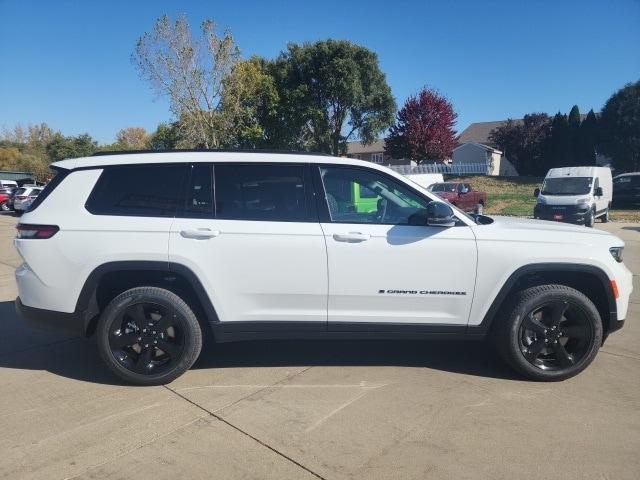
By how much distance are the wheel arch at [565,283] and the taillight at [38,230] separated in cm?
331

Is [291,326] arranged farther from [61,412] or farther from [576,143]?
[576,143]

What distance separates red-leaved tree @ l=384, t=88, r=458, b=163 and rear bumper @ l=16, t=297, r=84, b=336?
1490 inches

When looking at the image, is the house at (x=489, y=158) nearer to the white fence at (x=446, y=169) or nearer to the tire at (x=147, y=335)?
the white fence at (x=446, y=169)

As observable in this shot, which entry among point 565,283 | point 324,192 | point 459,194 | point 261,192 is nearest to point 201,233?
point 261,192

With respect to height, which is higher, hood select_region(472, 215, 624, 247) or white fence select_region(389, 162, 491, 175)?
white fence select_region(389, 162, 491, 175)

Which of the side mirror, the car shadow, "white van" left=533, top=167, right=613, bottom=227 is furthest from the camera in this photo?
"white van" left=533, top=167, right=613, bottom=227

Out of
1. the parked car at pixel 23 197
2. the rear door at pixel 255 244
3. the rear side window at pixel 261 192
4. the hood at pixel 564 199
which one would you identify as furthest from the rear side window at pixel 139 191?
the parked car at pixel 23 197

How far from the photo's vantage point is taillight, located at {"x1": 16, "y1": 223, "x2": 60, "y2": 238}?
3.71m

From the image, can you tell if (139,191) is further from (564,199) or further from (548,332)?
(564,199)

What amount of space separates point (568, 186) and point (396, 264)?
15.9 m

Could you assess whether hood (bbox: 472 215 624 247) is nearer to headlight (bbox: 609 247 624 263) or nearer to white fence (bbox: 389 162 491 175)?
headlight (bbox: 609 247 624 263)

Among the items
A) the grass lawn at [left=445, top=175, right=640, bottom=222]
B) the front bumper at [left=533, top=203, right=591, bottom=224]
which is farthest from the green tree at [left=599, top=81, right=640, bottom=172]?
the front bumper at [left=533, top=203, right=591, bottom=224]

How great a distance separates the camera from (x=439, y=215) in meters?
3.60

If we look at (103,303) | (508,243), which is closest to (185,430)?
(103,303)
